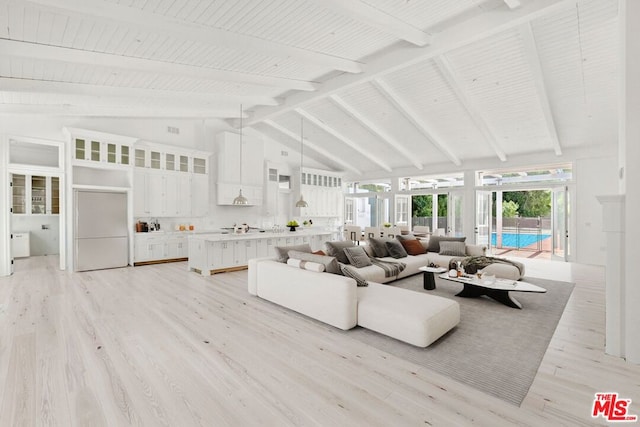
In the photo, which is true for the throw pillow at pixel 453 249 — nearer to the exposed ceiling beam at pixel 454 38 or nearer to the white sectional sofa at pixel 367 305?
the white sectional sofa at pixel 367 305

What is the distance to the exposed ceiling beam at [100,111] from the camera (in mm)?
5762

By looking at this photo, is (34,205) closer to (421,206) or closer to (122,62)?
(122,62)

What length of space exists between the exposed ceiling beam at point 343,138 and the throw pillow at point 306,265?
5.27m

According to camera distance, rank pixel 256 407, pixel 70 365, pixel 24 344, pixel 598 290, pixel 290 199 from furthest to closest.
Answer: pixel 290 199, pixel 598 290, pixel 24 344, pixel 70 365, pixel 256 407

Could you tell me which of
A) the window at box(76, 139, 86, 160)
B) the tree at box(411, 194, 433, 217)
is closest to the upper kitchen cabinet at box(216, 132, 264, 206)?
the window at box(76, 139, 86, 160)

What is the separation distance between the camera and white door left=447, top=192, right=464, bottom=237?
9562 millimetres

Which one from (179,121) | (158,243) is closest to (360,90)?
(179,121)

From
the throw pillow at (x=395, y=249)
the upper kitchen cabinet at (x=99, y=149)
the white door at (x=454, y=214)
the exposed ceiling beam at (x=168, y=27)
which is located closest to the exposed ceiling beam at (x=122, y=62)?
the exposed ceiling beam at (x=168, y=27)

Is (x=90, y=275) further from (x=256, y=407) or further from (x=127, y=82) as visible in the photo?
(x=256, y=407)

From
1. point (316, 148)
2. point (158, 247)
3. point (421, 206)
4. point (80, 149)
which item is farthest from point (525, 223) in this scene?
point (80, 149)

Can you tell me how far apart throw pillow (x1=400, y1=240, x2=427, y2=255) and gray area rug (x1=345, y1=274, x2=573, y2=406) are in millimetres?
2025

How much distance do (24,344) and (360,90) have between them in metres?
6.64

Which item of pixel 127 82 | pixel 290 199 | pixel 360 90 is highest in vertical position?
pixel 360 90

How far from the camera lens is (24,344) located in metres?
2.88
